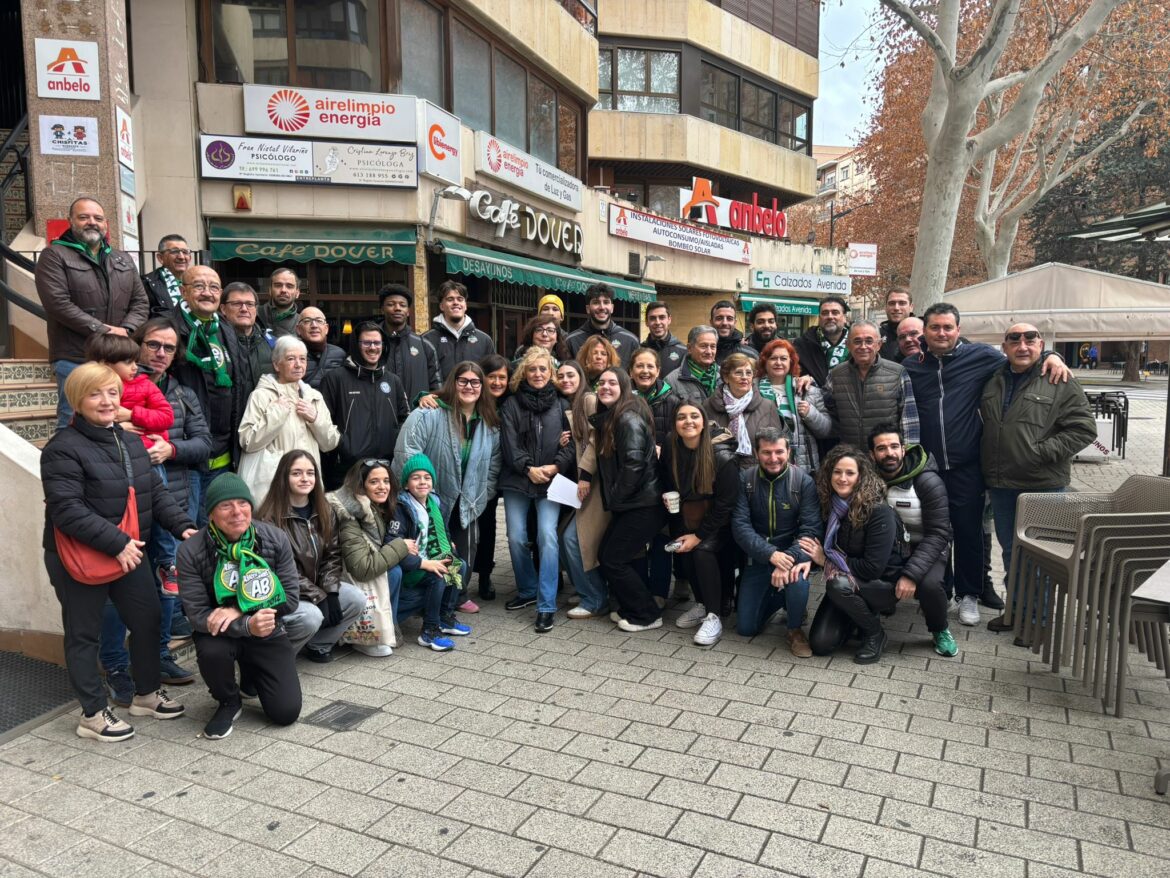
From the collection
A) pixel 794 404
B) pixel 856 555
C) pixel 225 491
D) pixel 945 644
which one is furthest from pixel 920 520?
pixel 225 491

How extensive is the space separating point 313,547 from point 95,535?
119cm

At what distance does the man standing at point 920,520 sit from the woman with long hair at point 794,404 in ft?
2.15

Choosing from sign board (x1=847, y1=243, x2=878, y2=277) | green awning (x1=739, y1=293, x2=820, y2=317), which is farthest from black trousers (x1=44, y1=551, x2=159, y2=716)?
green awning (x1=739, y1=293, x2=820, y2=317)

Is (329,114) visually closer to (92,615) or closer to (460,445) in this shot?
(460,445)

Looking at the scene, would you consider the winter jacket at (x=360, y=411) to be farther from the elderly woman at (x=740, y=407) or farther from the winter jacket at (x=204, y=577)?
the elderly woman at (x=740, y=407)

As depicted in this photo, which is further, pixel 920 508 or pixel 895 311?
pixel 895 311

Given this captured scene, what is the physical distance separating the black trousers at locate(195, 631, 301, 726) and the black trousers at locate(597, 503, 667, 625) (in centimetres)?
226

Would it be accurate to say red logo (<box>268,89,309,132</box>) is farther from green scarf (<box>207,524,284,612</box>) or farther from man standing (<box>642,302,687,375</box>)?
green scarf (<box>207,524,284,612</box>)

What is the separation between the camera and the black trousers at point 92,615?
3924 mm

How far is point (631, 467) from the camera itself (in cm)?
553

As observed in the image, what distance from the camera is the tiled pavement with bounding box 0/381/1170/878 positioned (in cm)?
304

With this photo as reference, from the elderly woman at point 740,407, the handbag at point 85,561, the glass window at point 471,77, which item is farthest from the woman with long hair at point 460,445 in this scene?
the glass window at point 471,77

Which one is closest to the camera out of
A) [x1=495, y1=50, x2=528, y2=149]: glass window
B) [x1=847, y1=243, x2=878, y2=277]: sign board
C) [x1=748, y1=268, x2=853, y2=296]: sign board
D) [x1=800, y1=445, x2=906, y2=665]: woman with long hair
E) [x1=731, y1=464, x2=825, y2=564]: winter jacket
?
[x1=800, y1=445, x2=906, y2=665]: woman with long hair

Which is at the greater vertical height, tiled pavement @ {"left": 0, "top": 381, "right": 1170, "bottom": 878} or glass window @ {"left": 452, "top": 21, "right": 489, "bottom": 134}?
glass window @ {"left": 452, "top": 21, "right": 489, "bottom": 134}
